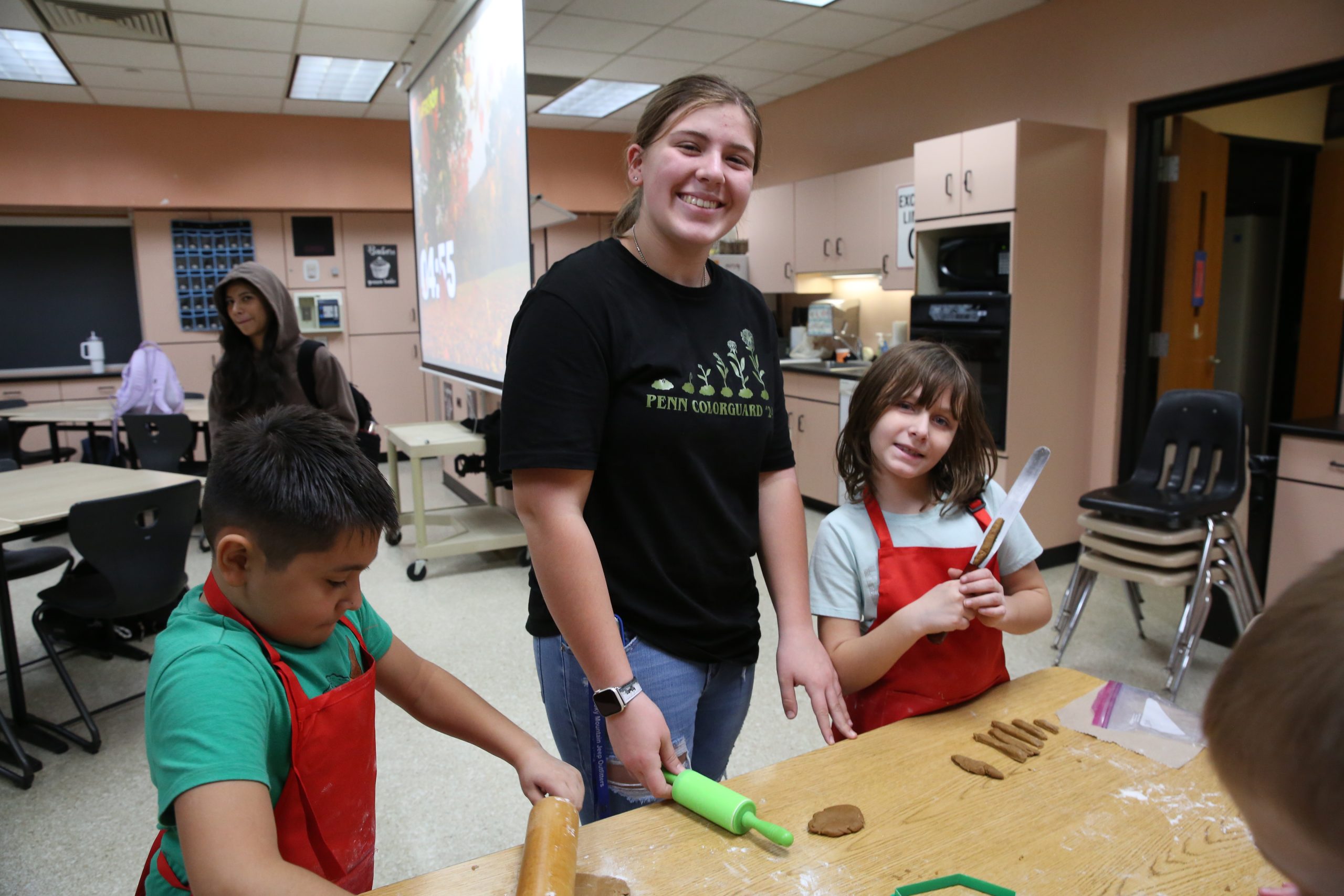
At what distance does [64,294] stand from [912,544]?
7.53 m

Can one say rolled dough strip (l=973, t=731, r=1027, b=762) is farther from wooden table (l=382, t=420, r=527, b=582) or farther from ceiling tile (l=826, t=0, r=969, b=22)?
ceiling tile (l=826, t=0, r=969, b=22)

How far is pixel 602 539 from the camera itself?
1.01 m

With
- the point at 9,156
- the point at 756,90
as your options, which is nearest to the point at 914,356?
the point at 756,90

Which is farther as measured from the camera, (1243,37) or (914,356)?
(1243,37)

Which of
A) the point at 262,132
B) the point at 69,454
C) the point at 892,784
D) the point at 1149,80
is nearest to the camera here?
the point at 892,784

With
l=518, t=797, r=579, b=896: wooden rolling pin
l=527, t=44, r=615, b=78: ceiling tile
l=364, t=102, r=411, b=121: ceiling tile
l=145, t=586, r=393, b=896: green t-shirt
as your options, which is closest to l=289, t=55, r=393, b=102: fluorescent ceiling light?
l=364, t=102, r=411, b=121: ceiling tile

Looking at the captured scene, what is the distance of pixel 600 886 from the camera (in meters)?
0.74

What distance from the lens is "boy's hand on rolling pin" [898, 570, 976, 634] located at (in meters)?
1.05

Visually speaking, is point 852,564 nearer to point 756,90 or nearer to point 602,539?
point 602,539

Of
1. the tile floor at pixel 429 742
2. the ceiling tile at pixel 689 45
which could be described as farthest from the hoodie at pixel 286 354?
the ceiling tile at pixel 689 45

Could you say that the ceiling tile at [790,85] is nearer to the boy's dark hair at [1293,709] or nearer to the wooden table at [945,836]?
the wooden table at [945,836]

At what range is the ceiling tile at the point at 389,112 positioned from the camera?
6238mm

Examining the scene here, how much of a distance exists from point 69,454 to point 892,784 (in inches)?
238

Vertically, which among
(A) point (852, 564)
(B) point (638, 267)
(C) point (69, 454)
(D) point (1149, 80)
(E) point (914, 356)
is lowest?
(C) point (69, 454)
